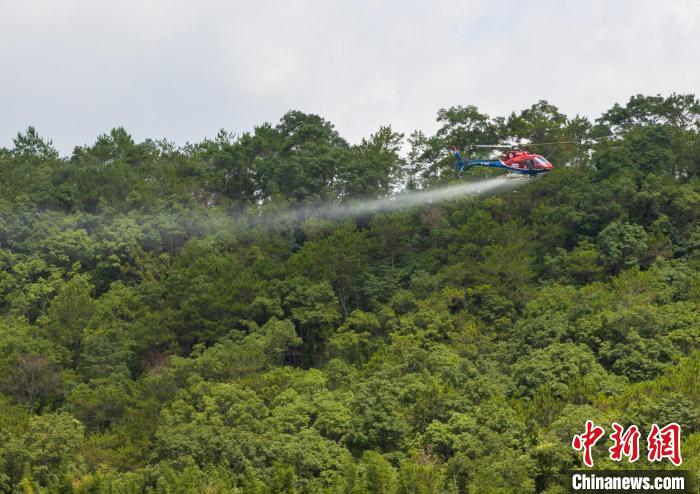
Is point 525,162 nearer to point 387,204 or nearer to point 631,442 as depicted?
point 387,204

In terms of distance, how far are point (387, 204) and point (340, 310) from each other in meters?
6.08

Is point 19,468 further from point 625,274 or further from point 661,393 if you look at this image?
point 625,274

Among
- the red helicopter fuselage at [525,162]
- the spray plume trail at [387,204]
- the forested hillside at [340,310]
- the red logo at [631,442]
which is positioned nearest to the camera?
the red logo at [631,442]

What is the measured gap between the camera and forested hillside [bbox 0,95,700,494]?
23.2 m

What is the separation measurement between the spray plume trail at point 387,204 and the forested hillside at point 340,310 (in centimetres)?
41

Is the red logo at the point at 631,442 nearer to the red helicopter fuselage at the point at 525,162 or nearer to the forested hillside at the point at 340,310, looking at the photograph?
the forested hillside at the point at 340,310

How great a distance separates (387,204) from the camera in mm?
38469

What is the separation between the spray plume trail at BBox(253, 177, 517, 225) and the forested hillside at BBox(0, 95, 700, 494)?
16.0 inches

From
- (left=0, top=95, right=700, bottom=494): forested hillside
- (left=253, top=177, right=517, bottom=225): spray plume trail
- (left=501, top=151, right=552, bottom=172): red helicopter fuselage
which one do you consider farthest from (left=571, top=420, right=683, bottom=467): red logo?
(left=253, top=177, right=517, bottom=225): spray plume trail

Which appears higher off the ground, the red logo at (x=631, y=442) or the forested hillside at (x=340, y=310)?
the forested hillside at (x=340, y=310)

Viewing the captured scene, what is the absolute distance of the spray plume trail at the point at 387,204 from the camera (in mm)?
37562

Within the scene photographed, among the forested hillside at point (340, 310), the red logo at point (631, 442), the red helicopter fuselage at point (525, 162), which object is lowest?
the red logo at point (631, 442)

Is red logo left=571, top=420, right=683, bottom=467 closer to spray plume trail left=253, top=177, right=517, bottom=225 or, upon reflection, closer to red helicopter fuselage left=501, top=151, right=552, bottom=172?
red helicopter fuselage left=501, top=151, right=552, bottom=172

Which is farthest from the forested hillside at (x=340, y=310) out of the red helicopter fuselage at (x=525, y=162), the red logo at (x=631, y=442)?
the red helicopter fuselage at (x=525, y=162)
